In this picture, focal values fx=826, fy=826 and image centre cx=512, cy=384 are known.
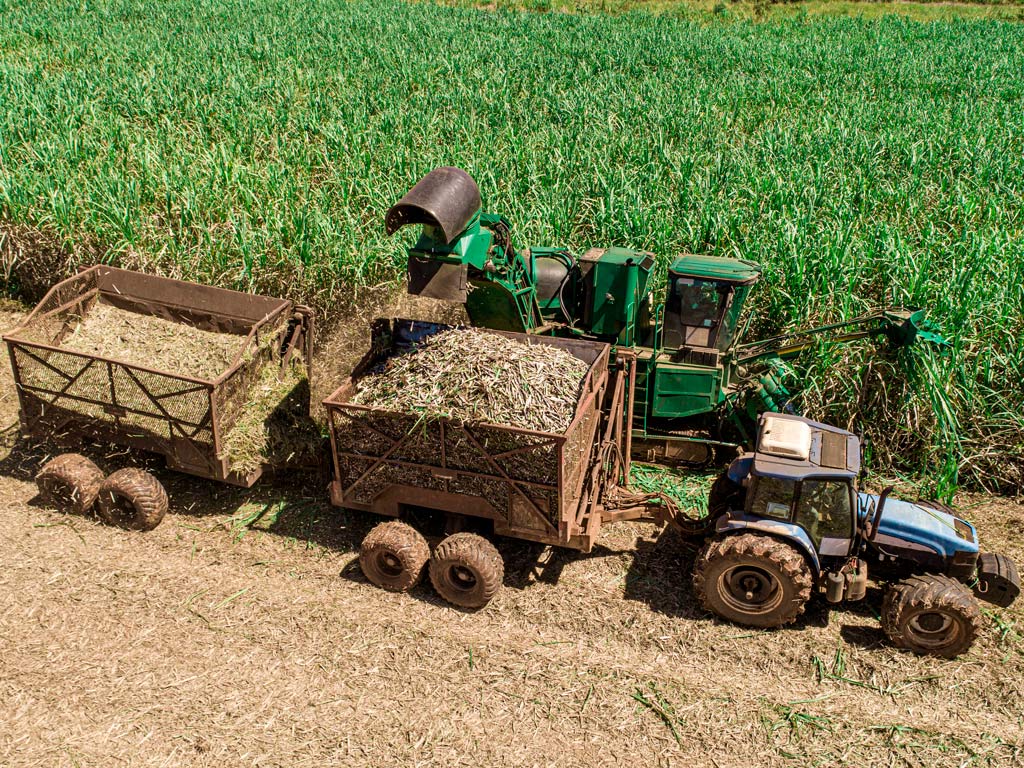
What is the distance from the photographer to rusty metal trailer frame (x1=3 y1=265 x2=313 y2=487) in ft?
25.0

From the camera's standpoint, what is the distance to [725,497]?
727cm

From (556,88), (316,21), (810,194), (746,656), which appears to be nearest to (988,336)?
(810,194)

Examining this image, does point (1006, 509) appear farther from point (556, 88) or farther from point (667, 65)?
point (667, 65)

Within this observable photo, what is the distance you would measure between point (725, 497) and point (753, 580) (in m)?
0.91

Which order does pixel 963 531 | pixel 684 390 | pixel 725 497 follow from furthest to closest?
pixel 684 390
pixel 725 497
pixel 963 531

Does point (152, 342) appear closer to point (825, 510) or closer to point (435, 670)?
point (435, 670)

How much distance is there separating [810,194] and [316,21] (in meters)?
20.2

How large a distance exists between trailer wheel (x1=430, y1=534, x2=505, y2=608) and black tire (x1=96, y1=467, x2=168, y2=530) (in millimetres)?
2838

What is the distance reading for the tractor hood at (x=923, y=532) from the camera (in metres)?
6.46

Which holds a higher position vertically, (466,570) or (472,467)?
(472,467)

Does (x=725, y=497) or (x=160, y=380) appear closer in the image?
(x=725, y=497)

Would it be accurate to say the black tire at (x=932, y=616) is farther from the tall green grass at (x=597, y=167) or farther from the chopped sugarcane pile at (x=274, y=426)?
the chopped sugarcane pile at (x=274, y=426)

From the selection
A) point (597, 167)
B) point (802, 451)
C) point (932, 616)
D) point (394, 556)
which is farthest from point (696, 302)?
point (597, 167)

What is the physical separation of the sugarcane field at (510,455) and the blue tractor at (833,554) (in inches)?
1.2
